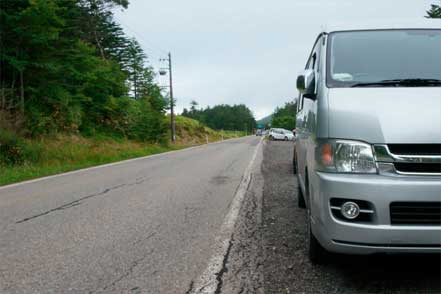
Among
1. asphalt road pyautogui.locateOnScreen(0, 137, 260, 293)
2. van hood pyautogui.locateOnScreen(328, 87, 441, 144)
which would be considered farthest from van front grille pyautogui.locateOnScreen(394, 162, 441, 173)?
asphalt road pyautogui.locateOnScreen(0, 137, 260, 293)

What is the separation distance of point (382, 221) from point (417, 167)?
0.47m

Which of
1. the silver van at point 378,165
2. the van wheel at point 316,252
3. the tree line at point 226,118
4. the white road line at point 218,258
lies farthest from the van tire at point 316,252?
the tree line at point 226,118

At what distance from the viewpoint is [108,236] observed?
205 inches

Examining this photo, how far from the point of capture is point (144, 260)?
4.27 metres

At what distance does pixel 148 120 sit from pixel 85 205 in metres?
28.5

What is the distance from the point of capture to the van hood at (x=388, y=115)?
311cm

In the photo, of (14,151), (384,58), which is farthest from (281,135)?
(384,58)

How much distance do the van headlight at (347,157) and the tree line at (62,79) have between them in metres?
15.8

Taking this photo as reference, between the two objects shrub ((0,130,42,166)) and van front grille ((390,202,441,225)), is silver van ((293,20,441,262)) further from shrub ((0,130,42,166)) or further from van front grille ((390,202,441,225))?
shrub ((0,130,42,166))

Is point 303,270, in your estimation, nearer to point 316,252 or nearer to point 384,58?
point 316,252

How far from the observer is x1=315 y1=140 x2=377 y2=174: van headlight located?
10.4ft

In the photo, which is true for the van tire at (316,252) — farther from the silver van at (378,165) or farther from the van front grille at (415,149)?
the van front grille at (415,149)

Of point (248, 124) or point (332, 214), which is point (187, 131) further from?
point (248, 124)

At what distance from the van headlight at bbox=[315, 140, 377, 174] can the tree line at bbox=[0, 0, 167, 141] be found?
1579 cm
